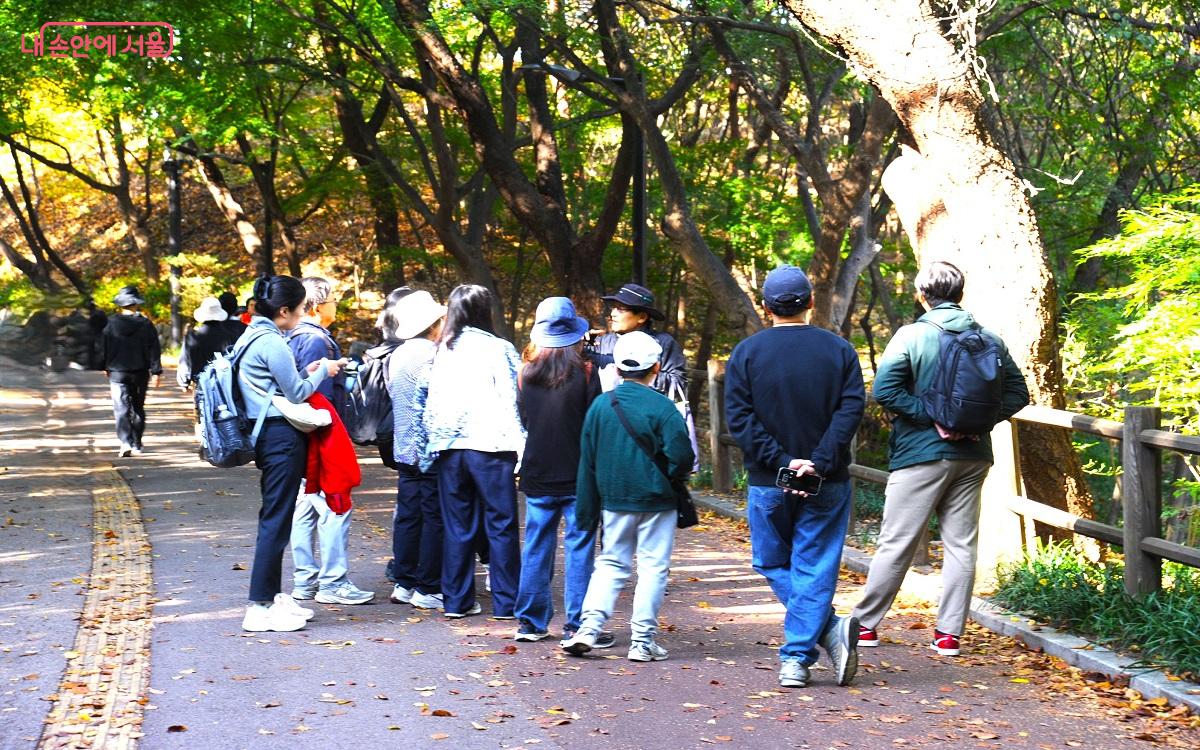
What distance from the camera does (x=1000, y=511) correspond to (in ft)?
26.4

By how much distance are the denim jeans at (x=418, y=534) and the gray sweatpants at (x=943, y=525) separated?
2772mm

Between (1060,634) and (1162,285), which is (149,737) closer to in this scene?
(1060,634)

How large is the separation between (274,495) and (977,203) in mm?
4811

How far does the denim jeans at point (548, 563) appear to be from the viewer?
7.15 metres

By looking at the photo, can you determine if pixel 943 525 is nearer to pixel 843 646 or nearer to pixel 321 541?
pixel 843 646

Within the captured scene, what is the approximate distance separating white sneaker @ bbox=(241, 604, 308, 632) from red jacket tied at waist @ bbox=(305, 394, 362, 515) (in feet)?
2.13

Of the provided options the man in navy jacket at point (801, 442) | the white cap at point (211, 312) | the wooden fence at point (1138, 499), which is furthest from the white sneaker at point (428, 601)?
the white cap at point (211, 312)

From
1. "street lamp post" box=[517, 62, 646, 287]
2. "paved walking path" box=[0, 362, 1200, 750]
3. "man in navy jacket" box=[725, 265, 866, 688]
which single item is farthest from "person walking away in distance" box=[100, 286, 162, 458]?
"man in navy jacket" box=[725, 265, 866, 688]

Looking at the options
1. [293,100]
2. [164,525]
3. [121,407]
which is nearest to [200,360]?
[121,407]

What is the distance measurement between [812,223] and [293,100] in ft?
39.4

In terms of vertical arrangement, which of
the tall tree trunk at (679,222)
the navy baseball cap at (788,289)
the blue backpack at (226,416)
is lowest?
the blue backpack at (226,416)

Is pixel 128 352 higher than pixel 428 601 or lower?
higher

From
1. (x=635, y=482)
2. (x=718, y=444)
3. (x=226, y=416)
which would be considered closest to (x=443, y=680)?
(x=635, y=482)

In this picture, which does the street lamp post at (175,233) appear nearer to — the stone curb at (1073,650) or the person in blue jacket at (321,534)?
the person in blue jacket at (321,534)
